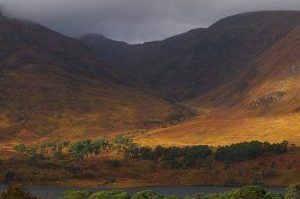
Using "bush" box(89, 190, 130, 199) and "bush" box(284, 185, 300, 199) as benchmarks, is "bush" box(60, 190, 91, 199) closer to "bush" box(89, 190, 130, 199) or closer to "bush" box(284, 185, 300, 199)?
"bush" box(89, 190, 130, 199)

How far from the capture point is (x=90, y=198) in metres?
95.8

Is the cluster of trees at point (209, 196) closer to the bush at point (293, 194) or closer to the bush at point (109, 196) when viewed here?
the bush at point (109, 196)

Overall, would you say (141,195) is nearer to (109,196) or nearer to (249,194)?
(109,196)

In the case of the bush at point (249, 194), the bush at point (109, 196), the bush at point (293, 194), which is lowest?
the bush at point (293, 194)

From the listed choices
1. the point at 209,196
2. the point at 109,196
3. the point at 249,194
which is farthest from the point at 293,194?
the point at 109,196

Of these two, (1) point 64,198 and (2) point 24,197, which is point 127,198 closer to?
(1) point 64,198

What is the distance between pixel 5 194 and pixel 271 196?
3944 cm

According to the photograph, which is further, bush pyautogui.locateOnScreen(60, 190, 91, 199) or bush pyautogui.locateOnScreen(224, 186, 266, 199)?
bush pyautogui.locateOnScreen(60, 190, 91, 199)

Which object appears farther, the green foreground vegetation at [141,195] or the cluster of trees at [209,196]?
the cluster of trees at [209,196]

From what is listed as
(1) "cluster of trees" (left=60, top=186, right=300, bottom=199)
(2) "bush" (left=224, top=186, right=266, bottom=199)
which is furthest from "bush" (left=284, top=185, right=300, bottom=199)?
(2) "bush" (left=224, top=186, right=266, bottom=199)

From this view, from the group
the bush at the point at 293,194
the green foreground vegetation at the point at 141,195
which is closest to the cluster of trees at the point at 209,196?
the green foreground vegetation at the point at 141,195

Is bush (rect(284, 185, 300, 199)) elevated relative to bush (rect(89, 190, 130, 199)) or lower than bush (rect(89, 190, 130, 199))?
lower

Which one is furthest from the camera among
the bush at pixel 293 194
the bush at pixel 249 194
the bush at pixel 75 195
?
the bush at pixel 293 194

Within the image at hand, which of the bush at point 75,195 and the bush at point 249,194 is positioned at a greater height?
the bush at point 75,195
